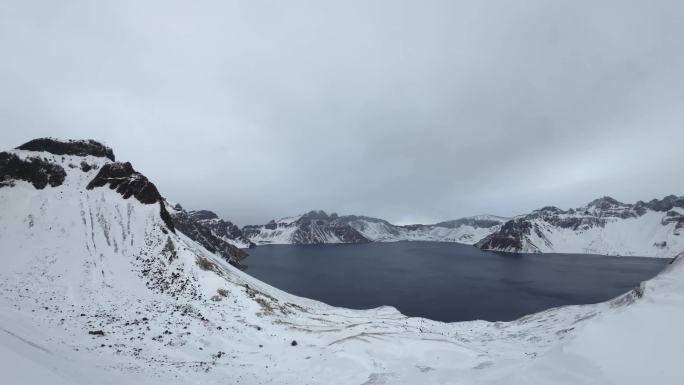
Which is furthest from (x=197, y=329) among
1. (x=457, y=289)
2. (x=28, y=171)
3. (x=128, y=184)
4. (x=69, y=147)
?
(x=457, y=289)

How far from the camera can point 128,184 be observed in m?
83.1

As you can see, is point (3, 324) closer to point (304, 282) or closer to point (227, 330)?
point (227, 330)

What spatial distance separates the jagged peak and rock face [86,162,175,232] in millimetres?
13902

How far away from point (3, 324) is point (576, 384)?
45583 mm

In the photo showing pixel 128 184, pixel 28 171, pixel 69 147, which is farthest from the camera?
pixel 69 147

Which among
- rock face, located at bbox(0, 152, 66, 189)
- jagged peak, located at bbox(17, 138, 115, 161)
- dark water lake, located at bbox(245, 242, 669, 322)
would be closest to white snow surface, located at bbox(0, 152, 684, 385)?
rock face, located at bbox(0, 152, 66, 189)

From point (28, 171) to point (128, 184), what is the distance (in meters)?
21.2

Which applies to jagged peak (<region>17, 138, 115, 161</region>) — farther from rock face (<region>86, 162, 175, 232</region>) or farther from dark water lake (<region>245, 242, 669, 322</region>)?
dark water lake (<region>245, 242, 669, 322</region>)

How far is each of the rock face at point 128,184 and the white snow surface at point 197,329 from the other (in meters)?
2.60

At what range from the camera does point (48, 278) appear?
48.8m

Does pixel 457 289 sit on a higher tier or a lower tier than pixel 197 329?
lower

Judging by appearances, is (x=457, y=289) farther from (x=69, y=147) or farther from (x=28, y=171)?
(x=69, y=147)

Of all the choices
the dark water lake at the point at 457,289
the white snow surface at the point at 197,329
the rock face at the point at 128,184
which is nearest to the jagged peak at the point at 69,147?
the white snow surface at the point at 197,329

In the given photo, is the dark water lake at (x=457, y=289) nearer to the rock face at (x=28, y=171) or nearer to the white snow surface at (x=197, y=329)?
the white snow surface at (x=197, y=329)
